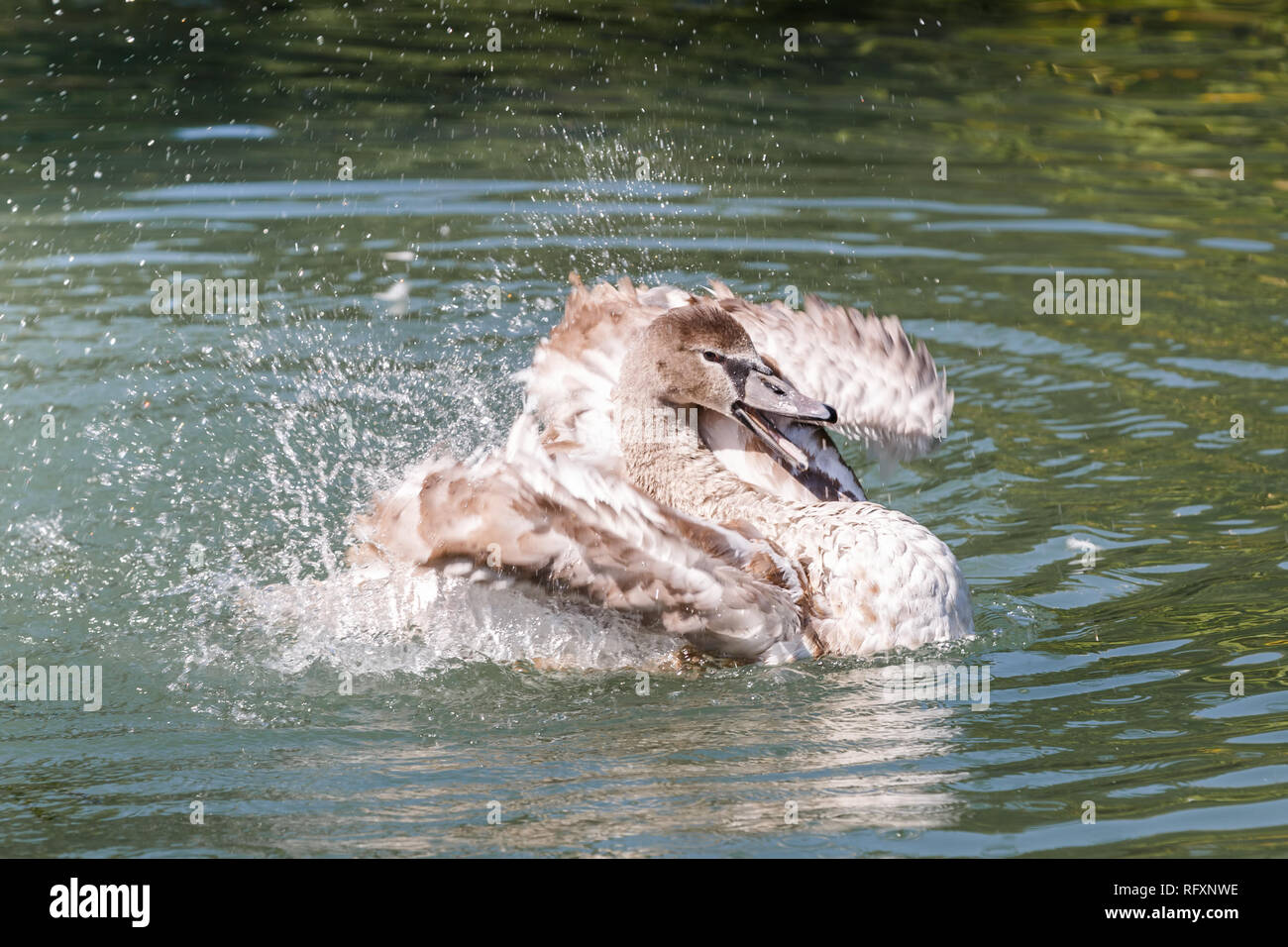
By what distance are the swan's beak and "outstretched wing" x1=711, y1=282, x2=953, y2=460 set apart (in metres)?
0.28

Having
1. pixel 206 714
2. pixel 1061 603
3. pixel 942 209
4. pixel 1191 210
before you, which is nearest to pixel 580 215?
pixel 942 209

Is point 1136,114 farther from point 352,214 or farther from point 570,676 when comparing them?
point 570,676

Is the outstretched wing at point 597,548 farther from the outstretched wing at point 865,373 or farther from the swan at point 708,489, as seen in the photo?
the outstretched wing at point 865,373

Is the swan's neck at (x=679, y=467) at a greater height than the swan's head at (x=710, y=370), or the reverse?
the swan's head at (x=710, y=370)

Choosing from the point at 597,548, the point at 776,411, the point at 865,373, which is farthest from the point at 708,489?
the point at 597,548

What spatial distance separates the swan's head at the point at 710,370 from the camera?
7.01m

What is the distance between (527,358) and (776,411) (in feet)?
10.5

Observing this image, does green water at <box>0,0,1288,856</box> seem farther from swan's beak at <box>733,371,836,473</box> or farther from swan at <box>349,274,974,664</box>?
swan's beak at <box>733,371,836,473</box>

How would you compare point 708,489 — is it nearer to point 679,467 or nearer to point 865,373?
point 679,467

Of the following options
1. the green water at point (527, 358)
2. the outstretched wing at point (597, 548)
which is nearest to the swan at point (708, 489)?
the outstretched wing at point (597, 548)

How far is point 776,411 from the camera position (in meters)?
6.88

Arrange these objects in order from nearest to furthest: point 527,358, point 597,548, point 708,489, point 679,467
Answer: point 597,548 < point 708,489 < point 679,467 < point 527,358

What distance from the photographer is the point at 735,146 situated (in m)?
13.7

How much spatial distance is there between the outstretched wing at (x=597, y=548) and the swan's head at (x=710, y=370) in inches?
33.3
